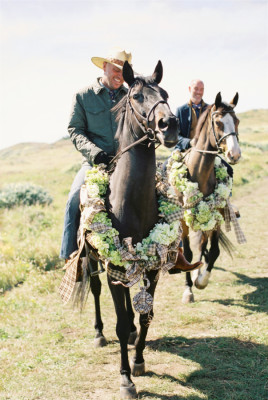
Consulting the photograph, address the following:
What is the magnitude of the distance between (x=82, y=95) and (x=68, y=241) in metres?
1.82

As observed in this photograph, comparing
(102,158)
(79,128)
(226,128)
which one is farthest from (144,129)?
(226,128)

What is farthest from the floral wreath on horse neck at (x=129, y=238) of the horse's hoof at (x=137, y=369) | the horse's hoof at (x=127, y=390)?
the horse's hoof at (x=137, y=369)

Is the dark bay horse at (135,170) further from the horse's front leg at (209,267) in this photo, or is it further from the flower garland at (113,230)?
the horse's front leg at (209,267)

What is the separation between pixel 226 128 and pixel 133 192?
8.21ft

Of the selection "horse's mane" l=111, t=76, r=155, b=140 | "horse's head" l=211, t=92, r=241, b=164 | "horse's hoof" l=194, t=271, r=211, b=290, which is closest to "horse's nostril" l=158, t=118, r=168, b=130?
"horse's mane" l=111, t=76, r=155, b=140

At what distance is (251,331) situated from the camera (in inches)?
207

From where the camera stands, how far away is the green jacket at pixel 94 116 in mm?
4680

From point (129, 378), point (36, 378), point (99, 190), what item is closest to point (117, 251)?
point (99, 190)

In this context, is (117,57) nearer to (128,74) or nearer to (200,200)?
(128,74)

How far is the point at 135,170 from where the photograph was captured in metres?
3.82

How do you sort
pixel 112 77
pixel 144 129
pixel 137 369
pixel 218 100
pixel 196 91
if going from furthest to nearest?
pixel 196 91
pixel 218 100
pixel 112 77
pixel 137 369
pixel 144 129

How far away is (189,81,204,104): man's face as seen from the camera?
6.91m

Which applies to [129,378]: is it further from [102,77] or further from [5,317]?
[102,77]

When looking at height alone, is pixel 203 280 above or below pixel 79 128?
below
